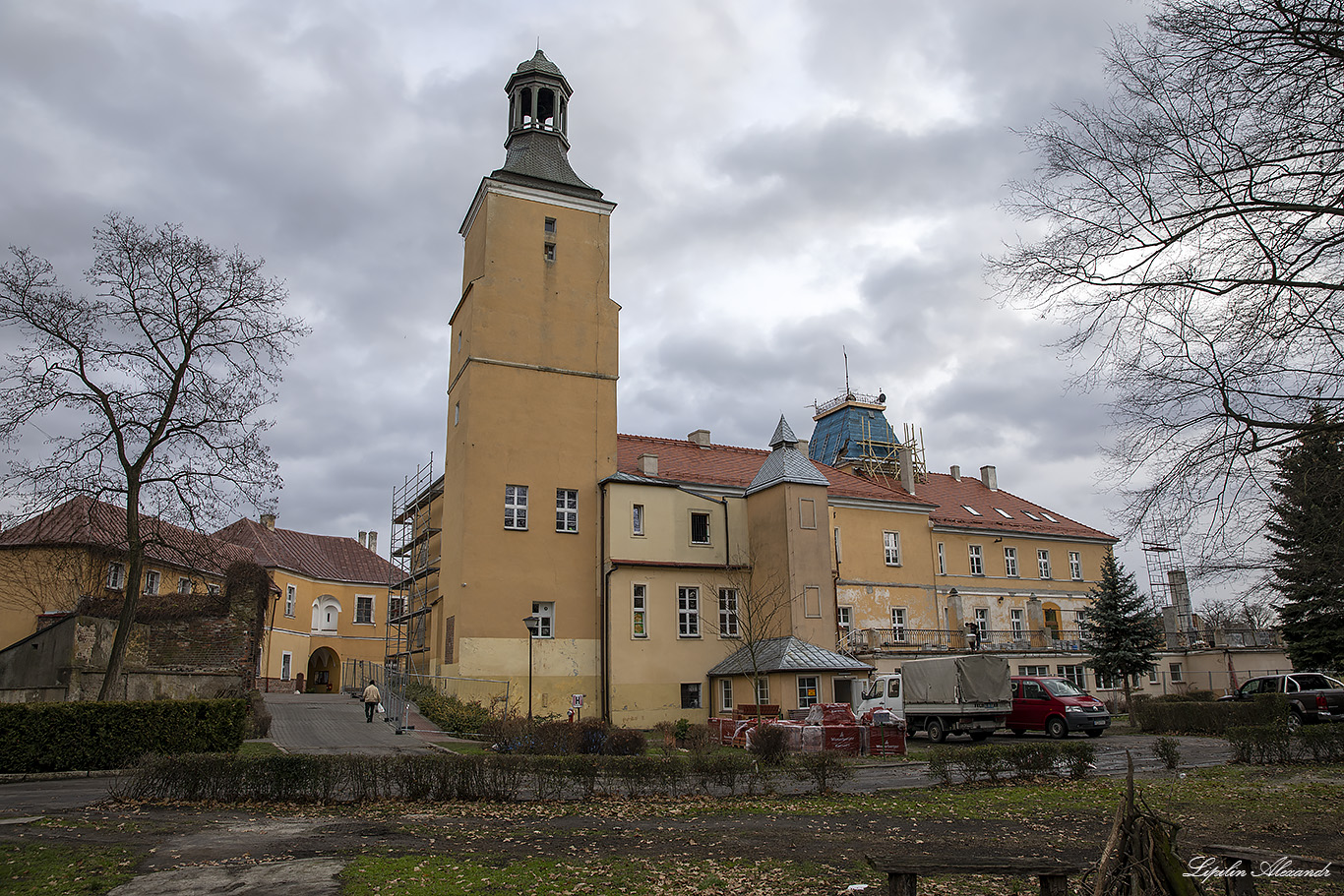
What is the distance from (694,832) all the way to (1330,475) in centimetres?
919

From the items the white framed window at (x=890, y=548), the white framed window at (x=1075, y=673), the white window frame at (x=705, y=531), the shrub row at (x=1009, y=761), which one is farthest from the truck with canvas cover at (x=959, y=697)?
the white framed window at (x=1075, y=673)

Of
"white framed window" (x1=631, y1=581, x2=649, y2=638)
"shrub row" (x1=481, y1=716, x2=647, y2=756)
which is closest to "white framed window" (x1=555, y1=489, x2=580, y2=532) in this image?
"white framed window" (x1=631, y1=581, x2=649, y2=638)

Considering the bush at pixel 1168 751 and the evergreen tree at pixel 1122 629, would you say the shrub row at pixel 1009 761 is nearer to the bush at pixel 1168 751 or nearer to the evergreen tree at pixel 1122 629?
the bush at pixel 1168 751

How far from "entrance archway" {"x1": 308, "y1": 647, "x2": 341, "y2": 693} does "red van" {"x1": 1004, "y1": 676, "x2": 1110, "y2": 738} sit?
135 feet

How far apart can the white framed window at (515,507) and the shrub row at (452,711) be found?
6506mm

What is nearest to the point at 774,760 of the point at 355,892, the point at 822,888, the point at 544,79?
the point at 822,888

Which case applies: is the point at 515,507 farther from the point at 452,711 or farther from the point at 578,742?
the point at 578,742

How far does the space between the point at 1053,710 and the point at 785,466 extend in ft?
42.9

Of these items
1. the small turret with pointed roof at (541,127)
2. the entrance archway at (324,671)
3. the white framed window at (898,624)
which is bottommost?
the entrance archway at (324,671)

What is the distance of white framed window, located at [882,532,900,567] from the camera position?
4228 cm

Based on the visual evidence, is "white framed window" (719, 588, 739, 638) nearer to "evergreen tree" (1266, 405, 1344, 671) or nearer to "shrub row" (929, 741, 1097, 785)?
"shrub row" (929, 741, 1097, 785)

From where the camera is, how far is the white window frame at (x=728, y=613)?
116ft

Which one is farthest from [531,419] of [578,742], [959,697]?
[959,697]

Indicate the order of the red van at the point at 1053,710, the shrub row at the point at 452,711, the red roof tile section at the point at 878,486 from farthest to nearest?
the red roof tile section at the point at 878,486 < the red van at the point at 1053,710 < the shrub row at the point at 452,711
